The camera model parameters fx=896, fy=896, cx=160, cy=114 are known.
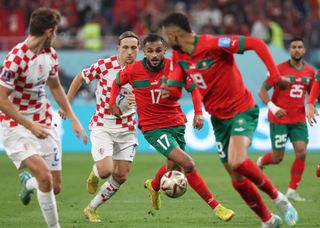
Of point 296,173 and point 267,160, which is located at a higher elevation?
point 296,173

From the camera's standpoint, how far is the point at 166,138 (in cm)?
1084

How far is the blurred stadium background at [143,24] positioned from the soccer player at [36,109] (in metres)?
12.4

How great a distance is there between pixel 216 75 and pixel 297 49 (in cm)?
480

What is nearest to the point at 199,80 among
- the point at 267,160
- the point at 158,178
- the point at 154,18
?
the point at 158,178

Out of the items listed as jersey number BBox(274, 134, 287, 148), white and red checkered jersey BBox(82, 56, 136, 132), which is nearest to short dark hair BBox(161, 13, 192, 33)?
white and red checkered jersey BBox(82, 56, 136, 132)

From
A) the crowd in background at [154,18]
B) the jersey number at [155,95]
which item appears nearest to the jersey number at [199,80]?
the jersey number at [155,95]

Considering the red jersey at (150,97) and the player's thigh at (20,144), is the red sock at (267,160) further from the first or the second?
the player's thigh at (20,144)

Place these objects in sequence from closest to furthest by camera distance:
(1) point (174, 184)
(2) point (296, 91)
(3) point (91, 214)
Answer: (1) point (174, 184) → (3) point (91, 214) → (2) point (296, 91)

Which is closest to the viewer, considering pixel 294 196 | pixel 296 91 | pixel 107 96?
pixel 107 96

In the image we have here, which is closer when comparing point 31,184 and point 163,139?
point 31,184

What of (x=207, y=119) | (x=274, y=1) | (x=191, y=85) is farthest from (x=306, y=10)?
(x=191, y=85)

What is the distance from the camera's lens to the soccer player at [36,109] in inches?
348

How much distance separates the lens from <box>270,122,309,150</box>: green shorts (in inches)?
537

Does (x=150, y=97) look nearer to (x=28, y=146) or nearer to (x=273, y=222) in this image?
(x=28, y=146)
